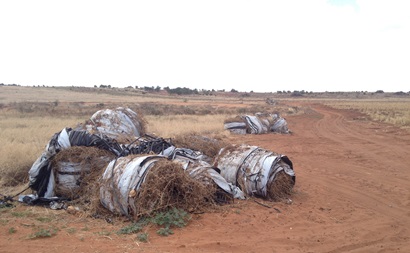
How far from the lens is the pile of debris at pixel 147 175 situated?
545cm

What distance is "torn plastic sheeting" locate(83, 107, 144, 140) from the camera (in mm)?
8884

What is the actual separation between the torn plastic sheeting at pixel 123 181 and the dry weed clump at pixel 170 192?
0.37 feet

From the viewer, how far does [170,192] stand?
18.5ft

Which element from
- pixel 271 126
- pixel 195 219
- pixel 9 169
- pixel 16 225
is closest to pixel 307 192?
pixel 195 219

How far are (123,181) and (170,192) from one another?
0.76 metres

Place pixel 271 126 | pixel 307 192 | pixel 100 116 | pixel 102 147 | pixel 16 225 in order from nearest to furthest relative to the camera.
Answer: pixel 16 225, pixel 102 147, pixel 307 192, pixel 100 116, pixel 271 126

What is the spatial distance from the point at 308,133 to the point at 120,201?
1567 cm

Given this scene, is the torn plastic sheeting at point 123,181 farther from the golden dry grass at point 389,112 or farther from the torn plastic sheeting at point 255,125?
the golden dry grass at point 389,112

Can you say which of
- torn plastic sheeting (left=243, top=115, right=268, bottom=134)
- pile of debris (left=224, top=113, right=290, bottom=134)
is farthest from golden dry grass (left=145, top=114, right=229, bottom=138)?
torn plastic sheeting (left=243, top=115, right=268, bottom=134)

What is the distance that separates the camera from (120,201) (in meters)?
5.47

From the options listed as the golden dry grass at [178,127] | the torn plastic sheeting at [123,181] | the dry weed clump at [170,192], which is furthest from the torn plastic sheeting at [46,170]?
the golden dry grass at [178,127]

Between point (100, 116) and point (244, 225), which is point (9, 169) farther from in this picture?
point (244, 225)

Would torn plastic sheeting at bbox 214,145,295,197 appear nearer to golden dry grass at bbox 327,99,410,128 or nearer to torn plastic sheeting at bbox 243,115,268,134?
torn plastic sheeting at bbox 243,115,268,134

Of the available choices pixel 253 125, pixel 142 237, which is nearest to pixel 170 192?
pixel 142 237
